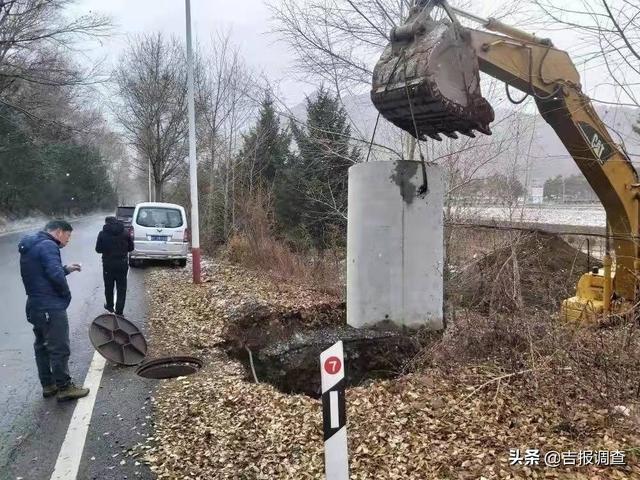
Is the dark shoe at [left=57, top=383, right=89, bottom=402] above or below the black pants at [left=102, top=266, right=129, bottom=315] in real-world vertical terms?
below

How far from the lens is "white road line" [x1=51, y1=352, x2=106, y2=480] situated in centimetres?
403

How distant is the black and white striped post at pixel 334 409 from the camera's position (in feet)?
9.80

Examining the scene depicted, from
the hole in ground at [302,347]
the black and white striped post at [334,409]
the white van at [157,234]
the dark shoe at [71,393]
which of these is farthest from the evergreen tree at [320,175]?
the black and white striped post at [334,409]

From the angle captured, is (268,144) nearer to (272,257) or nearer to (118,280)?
(272,257)

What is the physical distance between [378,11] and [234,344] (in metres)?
6.69

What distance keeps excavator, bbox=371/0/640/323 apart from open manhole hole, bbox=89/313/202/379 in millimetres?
4203

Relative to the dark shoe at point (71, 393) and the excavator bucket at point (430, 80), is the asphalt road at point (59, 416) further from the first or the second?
the excavator bucket at point (430, 80)

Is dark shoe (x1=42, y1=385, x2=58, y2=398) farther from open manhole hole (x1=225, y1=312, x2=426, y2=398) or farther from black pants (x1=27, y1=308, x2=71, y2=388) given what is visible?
open manhole hole (x1=225, y1=312, x2=426, y2=398)

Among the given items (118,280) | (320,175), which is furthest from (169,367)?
(320,175)

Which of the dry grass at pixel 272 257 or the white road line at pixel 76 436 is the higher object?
the dry grass at pixel 272 257

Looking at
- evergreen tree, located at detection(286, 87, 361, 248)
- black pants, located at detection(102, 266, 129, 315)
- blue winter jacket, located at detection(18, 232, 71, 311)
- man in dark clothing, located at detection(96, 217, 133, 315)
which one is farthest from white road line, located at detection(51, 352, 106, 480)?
evergreen tree, located at detection(286, 87, 361, 248)

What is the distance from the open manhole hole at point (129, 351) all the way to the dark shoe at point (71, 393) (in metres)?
0.84

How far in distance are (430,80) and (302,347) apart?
531cm

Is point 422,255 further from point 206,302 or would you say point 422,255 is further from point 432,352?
point 206,302
